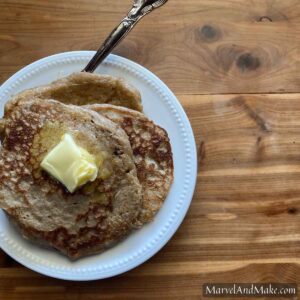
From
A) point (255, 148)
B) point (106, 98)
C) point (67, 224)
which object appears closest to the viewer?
point (67, 224)

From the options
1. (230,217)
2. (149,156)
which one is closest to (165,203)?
(149,156)

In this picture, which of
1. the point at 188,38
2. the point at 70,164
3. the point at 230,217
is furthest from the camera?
the point at 188,38

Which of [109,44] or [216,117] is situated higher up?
[109,44]

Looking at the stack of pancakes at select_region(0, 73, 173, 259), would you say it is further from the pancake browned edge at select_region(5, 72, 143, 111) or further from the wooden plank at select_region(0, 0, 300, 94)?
the wooden plank at select_region(0, 0, 300, 94)

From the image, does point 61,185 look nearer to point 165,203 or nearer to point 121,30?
point 165,203

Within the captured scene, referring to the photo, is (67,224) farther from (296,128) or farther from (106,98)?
(296,128)

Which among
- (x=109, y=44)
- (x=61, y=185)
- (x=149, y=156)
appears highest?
(x=109, y=44)

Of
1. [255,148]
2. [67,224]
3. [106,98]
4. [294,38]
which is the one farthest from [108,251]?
[294,38]
